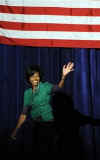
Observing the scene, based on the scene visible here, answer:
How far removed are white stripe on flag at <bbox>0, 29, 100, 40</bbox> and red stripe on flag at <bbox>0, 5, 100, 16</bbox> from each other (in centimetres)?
21

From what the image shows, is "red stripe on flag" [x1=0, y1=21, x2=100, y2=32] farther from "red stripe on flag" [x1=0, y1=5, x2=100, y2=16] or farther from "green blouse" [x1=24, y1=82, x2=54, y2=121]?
"green blouse" [x1=24, y1=82, x2=54, y2=121]

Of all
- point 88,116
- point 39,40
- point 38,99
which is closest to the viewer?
point 38,99

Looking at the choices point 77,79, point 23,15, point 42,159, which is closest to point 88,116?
point 77,79

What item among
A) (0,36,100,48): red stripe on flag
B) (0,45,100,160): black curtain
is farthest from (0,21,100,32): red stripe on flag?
(0,45,100,160): black curtain

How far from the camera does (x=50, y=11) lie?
3.48 metres

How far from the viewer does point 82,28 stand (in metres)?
3.44

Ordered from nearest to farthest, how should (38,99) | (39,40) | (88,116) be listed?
1. (38,99)
2. (39,40)
3. (88,116)

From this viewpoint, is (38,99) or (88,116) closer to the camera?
(38,99)

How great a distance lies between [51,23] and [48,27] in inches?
2.0

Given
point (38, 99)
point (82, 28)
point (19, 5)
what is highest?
point (19, 5)

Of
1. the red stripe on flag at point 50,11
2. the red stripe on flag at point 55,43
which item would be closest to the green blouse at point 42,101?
the red stripe on flag at point 55,43

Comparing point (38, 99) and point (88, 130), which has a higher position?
point (38, 99)

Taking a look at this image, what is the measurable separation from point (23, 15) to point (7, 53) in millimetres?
557

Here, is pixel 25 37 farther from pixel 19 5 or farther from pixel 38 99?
pixel 38 99
